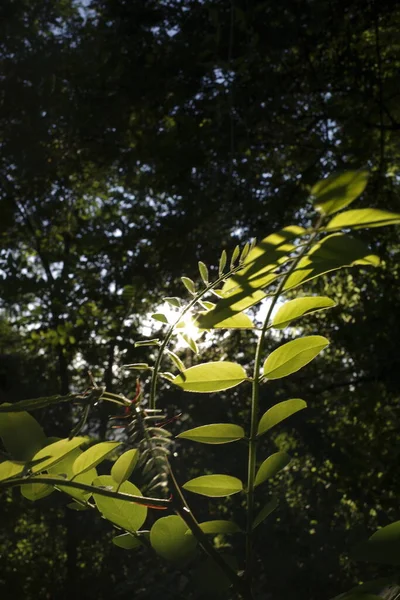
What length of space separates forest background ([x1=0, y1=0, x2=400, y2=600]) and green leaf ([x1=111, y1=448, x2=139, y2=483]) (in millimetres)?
1264

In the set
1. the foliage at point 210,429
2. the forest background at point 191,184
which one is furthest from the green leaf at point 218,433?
the forest background at point 191,184

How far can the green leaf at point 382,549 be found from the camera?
258 mm

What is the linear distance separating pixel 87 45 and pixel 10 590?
1686mm

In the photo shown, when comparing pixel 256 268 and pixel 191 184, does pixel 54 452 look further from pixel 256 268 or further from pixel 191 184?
pixel 191 184

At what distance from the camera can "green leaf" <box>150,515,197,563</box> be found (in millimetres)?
277

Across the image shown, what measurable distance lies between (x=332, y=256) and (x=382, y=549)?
123mm

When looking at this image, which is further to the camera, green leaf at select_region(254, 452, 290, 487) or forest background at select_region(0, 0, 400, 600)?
forest background at select_region(0, 0, 400, 600)

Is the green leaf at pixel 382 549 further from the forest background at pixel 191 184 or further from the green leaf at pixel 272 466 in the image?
the forest background at pixel 191 184

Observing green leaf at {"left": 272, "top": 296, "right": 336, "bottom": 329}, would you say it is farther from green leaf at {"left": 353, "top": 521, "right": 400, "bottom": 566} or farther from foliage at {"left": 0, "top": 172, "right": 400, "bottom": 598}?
green leaf at {"left": 353, "top": 521, "right": 400, "bottom": 566}

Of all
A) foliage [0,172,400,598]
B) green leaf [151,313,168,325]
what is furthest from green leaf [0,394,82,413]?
green leaf [151,313,168,325]

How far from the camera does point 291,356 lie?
0.32m

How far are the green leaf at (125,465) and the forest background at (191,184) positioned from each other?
1264mm

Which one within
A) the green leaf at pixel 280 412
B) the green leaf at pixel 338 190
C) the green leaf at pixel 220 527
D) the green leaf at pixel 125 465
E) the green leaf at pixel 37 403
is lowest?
the green leaf at pixel 220 527

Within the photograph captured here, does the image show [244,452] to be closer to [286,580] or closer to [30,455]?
[286,580]
